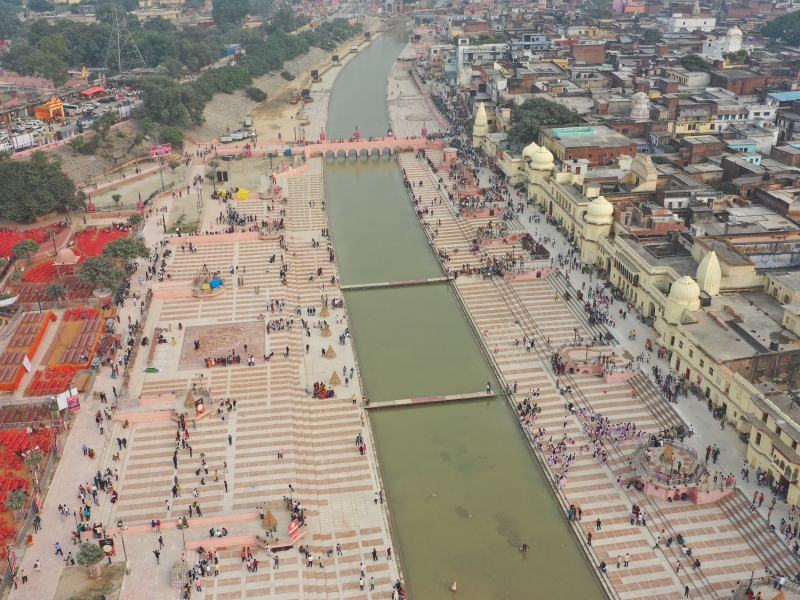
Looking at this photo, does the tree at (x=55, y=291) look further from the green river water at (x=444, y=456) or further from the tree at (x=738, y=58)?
the tree at (x=738, y=58)

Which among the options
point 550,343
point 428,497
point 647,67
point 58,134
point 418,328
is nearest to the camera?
point 428,497

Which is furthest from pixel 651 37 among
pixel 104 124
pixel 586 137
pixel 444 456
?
pixel 444 456

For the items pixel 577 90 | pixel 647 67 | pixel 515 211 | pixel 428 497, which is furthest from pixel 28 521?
pixel 647 67

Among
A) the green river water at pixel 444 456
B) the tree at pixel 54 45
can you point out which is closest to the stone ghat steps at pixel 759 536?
the green river water at pixel 444 456

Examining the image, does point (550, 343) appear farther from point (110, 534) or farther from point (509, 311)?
point (110, 534)

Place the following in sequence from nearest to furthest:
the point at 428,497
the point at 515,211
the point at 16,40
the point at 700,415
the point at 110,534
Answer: the point at 110,534, the point at 428,497, the point at 700,415, the point at 515,211, the point at 16,40

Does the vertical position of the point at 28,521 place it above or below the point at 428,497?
above
